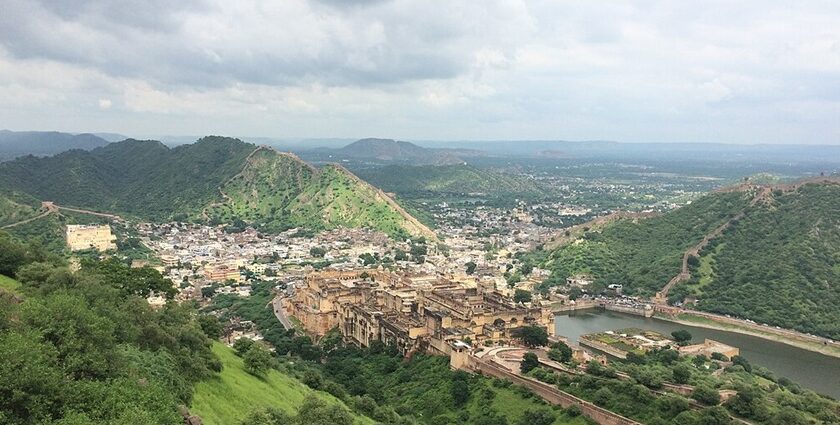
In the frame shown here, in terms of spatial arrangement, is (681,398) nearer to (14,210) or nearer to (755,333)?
(755,333)

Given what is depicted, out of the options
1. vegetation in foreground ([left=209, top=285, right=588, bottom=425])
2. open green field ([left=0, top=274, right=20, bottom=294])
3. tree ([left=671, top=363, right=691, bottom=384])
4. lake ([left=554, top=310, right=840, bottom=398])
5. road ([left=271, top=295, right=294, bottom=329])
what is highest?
open green field ([left=0, top=274, right=20, bottom=294])

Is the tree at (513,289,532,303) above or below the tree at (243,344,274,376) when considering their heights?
below

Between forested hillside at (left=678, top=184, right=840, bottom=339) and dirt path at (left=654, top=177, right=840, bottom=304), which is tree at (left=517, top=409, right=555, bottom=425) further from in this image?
dirt path at (left=654, top=177, right=840, bottom=304)

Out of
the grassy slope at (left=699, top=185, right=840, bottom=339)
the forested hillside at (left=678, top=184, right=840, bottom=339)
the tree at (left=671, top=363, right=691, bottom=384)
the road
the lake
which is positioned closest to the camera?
the tree at (left=671, top=363, right=691, bottom=384)

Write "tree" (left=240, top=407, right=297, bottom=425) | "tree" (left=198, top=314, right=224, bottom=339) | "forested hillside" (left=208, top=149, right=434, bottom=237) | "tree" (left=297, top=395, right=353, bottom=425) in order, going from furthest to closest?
"forested hillside" (left=208, top=149, right=434, bottom=237) < "tree" (left=198, top=314, right=224, bottom=339) < "tree" (left=297, top=395, right=353, bottom=425) < "tree" (left=240, top=407, right=297, bottom=425)

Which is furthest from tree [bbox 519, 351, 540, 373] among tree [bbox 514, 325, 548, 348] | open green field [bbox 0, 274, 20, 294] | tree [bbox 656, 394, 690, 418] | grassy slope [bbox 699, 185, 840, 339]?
grassy slope [bbox 699, 185, 840, 339]

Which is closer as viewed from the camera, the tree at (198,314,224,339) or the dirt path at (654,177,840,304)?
the tree at (198,314,224,339)

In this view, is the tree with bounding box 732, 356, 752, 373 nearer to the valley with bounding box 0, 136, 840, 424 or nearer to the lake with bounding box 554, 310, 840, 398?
the valley with bounding box 0, 136, 840, 424

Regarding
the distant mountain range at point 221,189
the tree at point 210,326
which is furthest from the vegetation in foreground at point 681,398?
the distant mountain range at point 221,189
